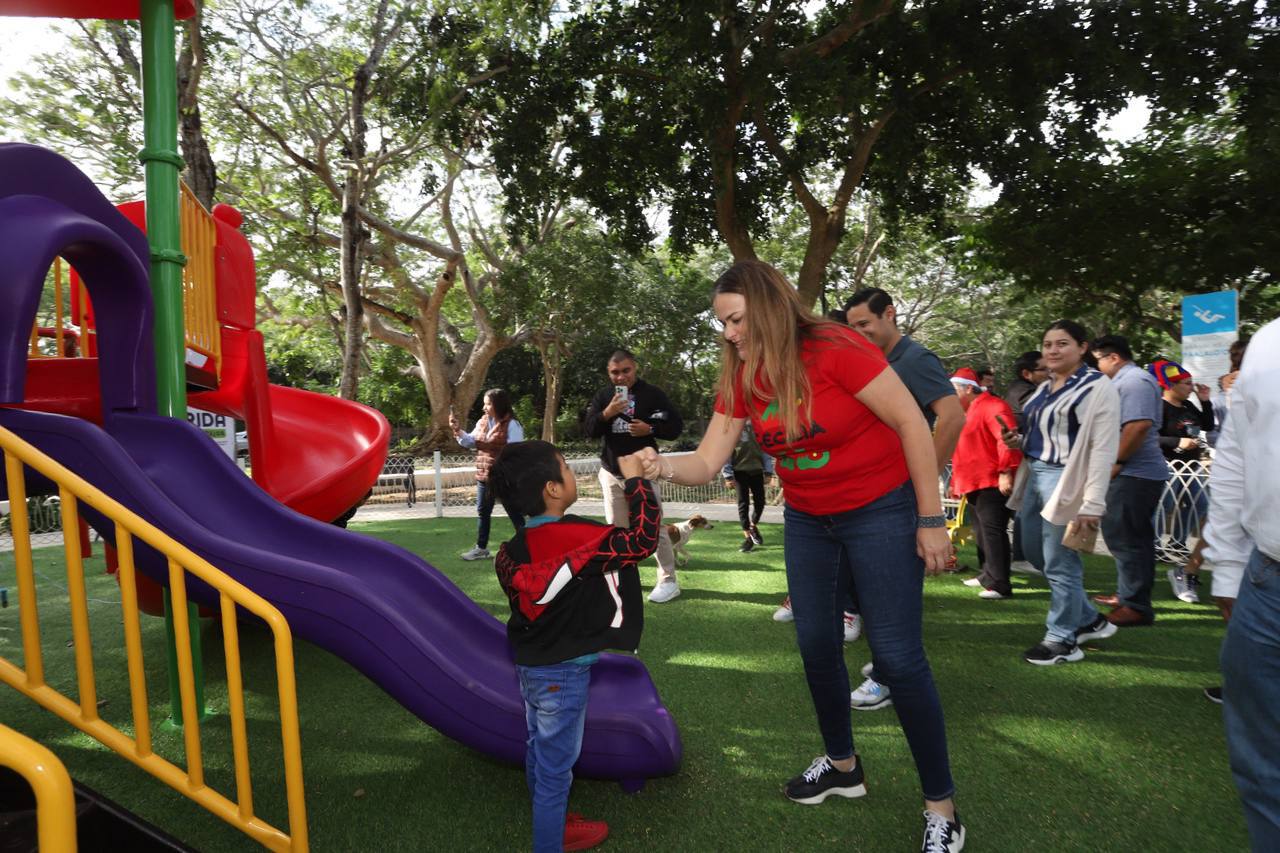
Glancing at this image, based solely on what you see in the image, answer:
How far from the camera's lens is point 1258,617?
4.99ft

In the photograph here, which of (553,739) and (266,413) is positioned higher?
(266,413)

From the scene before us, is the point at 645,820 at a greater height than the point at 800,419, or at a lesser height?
lesser

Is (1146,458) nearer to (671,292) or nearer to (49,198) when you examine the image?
(49,198)

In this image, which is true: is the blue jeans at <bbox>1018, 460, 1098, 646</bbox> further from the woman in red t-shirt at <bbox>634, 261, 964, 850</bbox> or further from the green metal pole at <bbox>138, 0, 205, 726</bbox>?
the green metal pole at <bbox>138, 0, 205, 726</bbox>

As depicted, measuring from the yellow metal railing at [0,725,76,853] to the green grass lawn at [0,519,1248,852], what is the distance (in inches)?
70.6

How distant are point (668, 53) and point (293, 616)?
938 cm

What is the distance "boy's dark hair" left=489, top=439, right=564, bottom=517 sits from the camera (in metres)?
2.12

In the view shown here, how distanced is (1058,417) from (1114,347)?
1.67 m

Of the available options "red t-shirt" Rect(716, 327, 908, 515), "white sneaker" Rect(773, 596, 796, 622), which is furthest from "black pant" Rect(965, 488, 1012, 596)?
"red t-shirt" Rect(716, 327, 908, 515)

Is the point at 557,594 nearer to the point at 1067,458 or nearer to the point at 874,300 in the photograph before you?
the point at 874,300

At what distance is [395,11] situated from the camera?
Result: 13.1 m

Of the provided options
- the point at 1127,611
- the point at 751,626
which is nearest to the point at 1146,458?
the point at 1127,611

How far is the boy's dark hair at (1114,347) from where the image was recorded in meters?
5.11

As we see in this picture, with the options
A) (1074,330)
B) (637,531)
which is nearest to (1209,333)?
(1074,330)
